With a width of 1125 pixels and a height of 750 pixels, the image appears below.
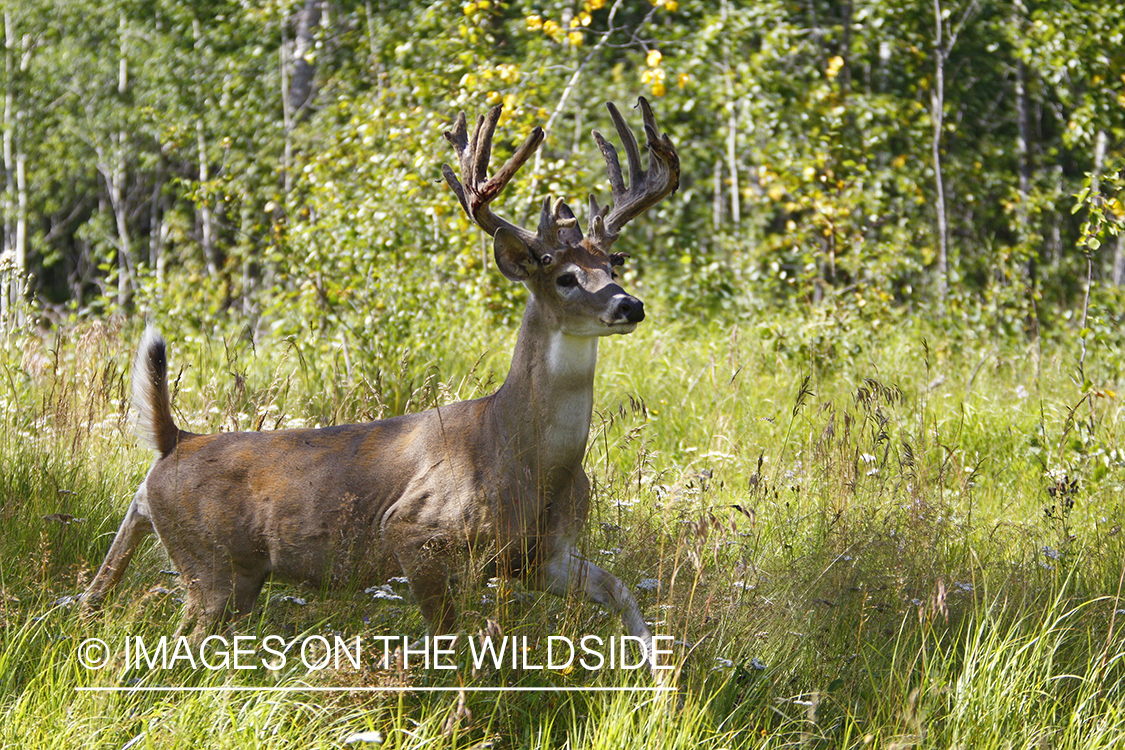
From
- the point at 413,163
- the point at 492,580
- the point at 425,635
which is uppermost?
the point at 413,163

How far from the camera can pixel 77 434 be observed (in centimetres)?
469

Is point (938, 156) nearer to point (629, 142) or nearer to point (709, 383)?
point (709, 383)

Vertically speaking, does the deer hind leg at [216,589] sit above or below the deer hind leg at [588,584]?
below

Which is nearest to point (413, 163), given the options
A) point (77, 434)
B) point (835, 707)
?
point (77, 434)

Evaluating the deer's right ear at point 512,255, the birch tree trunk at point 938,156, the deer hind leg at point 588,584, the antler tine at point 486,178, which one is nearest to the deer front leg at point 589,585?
the deer hind leg at point 588,584

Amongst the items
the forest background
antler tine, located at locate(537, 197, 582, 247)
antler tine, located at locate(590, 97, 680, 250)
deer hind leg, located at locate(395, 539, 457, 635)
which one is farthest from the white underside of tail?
antler tine, located at locate(590, 97, 680, 250)

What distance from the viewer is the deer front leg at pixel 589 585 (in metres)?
3.15

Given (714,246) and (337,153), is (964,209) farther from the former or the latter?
(337,153)

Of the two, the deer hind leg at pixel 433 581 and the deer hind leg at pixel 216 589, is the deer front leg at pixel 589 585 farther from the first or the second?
the deer hind leg at pixel 216 589

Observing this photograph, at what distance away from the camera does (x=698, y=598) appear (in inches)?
133

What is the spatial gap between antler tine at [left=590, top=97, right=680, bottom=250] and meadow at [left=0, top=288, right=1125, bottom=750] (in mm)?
792

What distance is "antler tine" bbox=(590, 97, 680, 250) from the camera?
152 inches

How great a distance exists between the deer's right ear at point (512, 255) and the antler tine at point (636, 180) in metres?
0.27

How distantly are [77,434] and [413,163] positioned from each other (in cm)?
396
